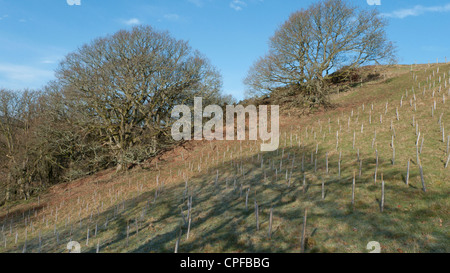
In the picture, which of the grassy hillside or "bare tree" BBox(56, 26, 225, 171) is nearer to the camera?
the grassy hillside

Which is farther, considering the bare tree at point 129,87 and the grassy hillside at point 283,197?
the bare tree at point 129,87

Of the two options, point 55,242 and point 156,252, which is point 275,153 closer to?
point 156,252

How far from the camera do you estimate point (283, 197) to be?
13.1m

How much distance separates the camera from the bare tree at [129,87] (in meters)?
24.3

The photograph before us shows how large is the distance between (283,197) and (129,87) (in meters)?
19.8

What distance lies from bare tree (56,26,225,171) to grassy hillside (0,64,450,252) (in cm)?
396

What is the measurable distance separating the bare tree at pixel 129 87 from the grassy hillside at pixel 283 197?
13.0 ft

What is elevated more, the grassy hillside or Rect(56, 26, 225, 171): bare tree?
Rect(56, 26, 225, 171): bare tree

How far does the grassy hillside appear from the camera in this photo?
29.6ft

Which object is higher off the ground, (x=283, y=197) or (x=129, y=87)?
(x=129, y=87)

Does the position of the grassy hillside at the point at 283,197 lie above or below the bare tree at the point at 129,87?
below

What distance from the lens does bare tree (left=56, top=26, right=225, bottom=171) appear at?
24.3 m

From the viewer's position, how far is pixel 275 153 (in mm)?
22047
